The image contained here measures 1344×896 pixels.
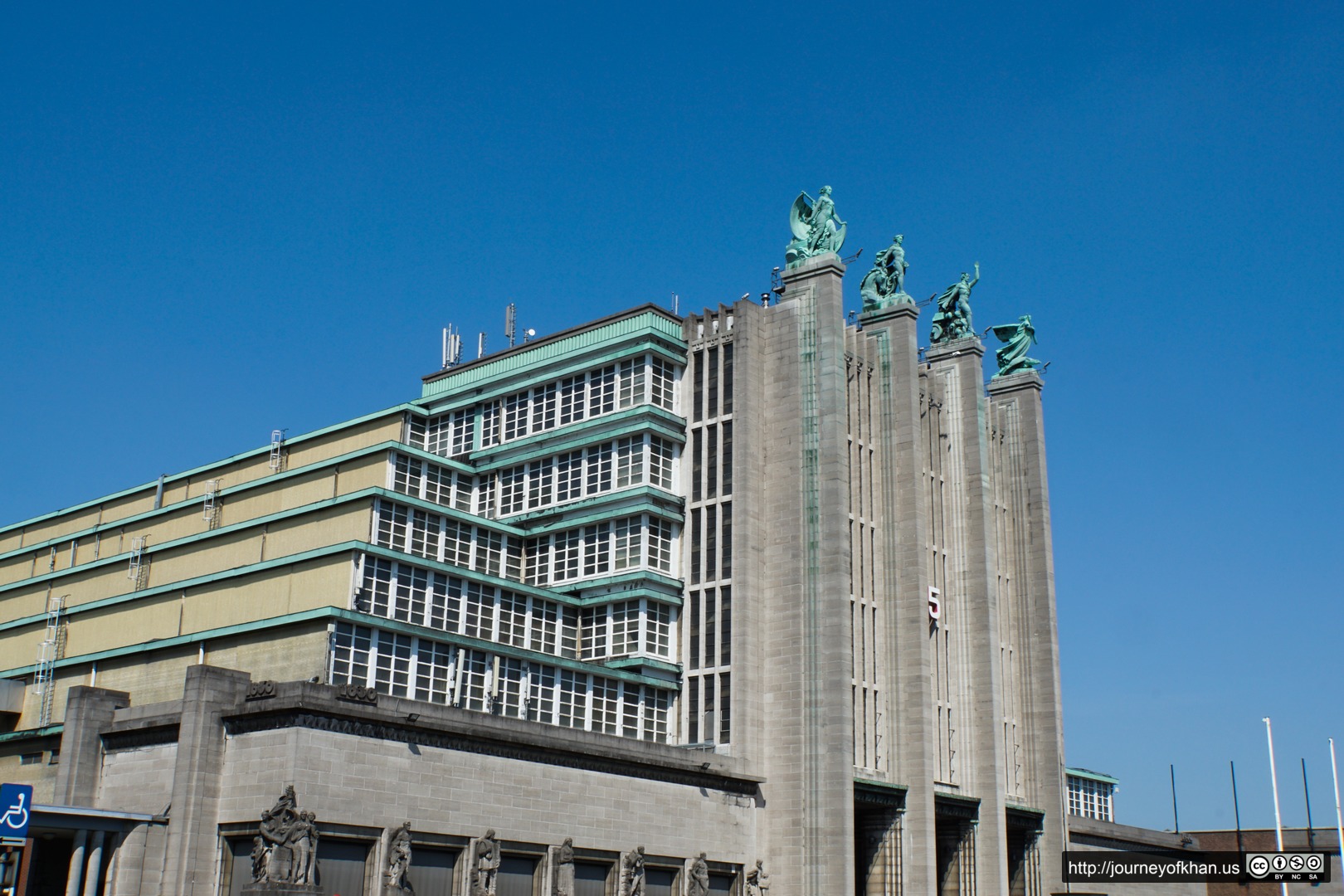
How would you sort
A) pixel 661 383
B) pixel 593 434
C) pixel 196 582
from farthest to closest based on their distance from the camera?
pixel 661 383, pixel 593 434, pixel 196 582

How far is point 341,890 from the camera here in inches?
1954

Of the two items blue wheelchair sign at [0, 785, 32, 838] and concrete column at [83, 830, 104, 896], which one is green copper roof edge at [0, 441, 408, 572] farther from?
blue wheelchair sign at [0, 785, 32, 838]

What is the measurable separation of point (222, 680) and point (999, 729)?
44.6 meters

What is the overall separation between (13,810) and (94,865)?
23401mm

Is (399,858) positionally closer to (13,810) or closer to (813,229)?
(13,810)

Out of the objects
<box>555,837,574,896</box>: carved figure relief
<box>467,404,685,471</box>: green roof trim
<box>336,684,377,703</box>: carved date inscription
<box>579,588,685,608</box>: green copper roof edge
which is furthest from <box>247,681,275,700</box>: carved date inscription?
<box>467,404,685,471</box>: green roof trim

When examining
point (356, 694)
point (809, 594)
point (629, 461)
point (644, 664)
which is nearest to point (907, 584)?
point (809, 594)

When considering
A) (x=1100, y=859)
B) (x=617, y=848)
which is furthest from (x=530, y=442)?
(x=1100, y=859)

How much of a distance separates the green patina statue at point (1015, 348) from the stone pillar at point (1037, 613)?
2.14 ft

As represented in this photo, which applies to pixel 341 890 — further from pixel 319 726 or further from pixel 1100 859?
pixel 1100 859

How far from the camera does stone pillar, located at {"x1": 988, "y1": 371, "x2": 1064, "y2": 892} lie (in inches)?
3255

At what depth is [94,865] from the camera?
50.3 m

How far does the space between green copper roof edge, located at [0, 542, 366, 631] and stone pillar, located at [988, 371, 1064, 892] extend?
1718 inches

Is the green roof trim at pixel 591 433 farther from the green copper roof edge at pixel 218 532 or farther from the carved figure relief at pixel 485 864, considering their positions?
the carved figure relief at pixel 485 864
